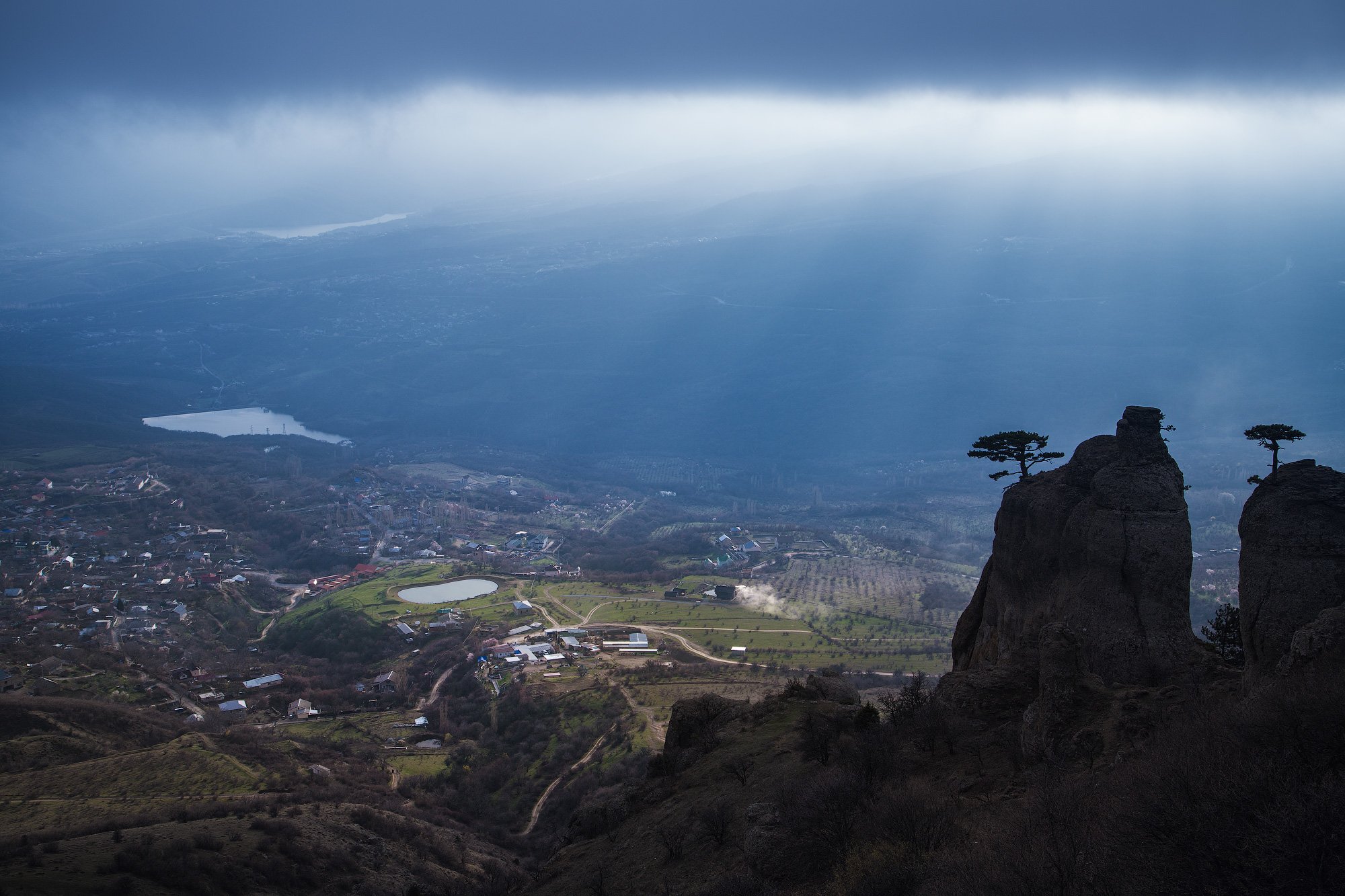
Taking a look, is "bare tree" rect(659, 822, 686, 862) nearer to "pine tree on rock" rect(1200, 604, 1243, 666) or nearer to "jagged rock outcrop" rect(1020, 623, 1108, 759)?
"jagged rock outcrop" rect(1020, 623, 1108, 759)

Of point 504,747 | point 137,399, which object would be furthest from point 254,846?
point 137,399

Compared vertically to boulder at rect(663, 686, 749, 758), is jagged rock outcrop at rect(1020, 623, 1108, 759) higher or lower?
higher

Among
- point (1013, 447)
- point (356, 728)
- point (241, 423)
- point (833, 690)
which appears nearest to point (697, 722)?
point (833, 690)

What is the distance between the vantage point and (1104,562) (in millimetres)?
22438

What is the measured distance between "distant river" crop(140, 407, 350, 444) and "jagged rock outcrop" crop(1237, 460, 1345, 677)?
479ft

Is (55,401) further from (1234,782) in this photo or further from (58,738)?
(1234,782)

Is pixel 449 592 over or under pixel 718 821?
under

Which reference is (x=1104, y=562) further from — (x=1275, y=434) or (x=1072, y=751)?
(x=1072, y=751)

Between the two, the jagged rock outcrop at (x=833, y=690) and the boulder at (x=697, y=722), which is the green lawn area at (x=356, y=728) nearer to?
the boulder at (x=697, y=722)

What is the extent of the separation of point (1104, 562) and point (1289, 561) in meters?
4.53

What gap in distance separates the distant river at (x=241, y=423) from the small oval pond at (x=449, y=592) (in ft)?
261

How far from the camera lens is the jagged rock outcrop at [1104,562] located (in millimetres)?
21406

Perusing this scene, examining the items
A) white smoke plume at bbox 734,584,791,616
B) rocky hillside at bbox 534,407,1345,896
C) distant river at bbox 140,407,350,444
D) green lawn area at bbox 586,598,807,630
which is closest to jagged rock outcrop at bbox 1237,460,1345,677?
rocky hillside at bbox 534,407,1345,896

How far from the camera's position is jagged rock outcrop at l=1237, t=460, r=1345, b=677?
17.6 meters
